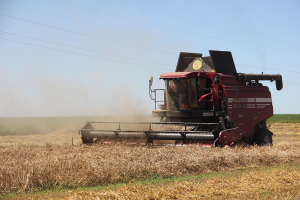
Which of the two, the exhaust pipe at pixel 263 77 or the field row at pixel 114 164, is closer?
the field row at pixel 114 164

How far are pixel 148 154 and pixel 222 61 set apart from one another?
5466 mm

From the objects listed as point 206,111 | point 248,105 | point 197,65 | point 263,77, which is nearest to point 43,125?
point 197,65

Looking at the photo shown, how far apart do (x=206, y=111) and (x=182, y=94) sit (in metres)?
1.04

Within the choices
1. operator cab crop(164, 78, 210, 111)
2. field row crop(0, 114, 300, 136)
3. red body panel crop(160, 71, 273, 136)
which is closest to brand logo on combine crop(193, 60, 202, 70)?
red body panel crop(160, 71, 273, 136)

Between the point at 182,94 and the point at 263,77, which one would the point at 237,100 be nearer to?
the point at 182,94

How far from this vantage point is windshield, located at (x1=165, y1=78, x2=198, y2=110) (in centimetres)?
1153

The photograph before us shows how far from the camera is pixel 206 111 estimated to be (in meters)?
11.2

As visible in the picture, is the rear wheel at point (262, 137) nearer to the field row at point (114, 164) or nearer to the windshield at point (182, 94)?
the field row at point (114, 164)

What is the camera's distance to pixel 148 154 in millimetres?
8539

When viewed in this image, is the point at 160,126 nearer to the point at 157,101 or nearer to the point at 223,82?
the point at 157,101

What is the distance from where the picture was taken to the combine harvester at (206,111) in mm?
10656

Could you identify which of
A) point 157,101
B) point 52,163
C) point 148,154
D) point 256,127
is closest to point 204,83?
point 157,101

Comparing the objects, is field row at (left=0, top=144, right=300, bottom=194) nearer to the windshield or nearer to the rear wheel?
the windshield

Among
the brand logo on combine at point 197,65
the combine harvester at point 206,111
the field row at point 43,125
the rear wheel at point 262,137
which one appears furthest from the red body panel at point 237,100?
the field row at point 43,125
